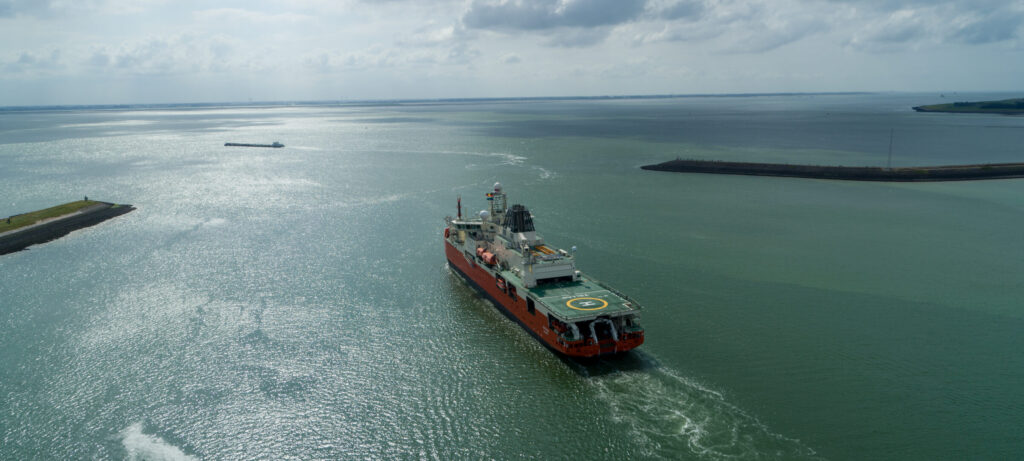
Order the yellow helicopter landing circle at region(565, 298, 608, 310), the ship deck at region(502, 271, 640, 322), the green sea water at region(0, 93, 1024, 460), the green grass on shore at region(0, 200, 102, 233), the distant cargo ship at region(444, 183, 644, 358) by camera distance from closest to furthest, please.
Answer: the green sea water at region(0, 93, 1024, 460) < the distant cargo ship at region(444, 183, 644, 358) < the ship deck at region(502, 271, 640, 322) < the yellow helicopter landing circle at region(565, 298, 608, 310) < the green grass on shore at region(0, 200, 102, 233)

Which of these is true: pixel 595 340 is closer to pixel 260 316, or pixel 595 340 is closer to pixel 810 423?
pixel 810 423

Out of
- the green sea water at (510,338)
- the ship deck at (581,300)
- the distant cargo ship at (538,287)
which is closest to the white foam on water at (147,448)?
the green sea water at (510,338)

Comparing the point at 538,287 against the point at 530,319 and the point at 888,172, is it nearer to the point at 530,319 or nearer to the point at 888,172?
the point at 530,319

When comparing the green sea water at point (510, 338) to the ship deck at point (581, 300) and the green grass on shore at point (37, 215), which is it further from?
the green grass on shore at point (37, 215)

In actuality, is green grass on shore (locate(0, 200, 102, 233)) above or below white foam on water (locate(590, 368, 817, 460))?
above

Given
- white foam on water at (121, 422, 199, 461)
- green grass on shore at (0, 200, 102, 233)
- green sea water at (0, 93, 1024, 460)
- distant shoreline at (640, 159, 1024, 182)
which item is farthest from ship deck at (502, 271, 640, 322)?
distant shoreline at (640, 159, 1024, 182)

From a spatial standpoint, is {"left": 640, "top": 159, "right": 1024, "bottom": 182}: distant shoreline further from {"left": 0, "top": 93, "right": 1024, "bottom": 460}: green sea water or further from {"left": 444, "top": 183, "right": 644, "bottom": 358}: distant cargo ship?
{"left": 444, "top": 183, "right": 644, "bottom": 358}: distant cargo ship
